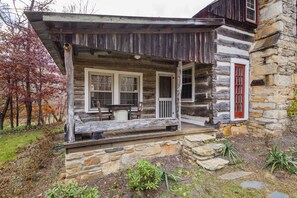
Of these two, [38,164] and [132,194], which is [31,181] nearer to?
[38,164]

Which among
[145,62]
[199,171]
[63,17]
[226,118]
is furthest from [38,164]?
[226,118]

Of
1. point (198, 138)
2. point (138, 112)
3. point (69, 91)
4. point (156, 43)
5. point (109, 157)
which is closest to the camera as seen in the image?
point (69, 91)

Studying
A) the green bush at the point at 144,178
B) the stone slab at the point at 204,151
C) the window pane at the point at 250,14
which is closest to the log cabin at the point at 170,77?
the window pane at the point at 250,14

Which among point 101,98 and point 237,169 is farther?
point 101,98

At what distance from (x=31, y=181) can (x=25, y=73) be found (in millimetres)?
7836

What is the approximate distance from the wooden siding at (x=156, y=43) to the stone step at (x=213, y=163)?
9.32 feet

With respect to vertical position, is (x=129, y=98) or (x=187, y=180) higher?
(x=129, y=98)

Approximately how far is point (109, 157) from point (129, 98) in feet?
9.66

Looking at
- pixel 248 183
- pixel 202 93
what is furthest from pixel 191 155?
pixel 202 93

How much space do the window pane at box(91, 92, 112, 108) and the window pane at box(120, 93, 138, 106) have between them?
0.50 metres

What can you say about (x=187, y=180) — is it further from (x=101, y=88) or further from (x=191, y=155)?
A: (x=101, y=88)

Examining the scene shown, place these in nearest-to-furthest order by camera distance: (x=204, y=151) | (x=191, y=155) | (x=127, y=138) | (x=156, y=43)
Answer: (x=127, y=138)
(x=204, y=151)
(x=156, y=43)
(x=191, y=155)

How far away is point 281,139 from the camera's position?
5.50 m

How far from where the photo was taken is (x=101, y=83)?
5961 mm
